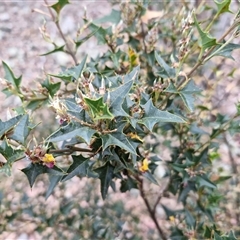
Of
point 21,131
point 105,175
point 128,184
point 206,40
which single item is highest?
point 206,40

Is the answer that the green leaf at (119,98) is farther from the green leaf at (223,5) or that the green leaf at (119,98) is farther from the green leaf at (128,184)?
the green leaf at (128,184)

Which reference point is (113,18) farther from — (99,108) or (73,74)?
(99,108)

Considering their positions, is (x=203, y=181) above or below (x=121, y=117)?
below

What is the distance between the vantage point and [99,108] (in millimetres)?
688

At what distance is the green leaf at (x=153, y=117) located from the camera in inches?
29.3

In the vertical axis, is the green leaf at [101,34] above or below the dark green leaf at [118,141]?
above

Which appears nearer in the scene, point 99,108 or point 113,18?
point 99,108

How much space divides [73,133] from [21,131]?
112 mm

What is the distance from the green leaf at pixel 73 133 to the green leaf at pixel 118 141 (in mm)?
26

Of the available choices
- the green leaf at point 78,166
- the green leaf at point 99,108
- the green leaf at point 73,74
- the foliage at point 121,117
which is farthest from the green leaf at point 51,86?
the green leaf at point 99,108

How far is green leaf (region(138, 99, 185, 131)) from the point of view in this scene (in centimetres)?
75

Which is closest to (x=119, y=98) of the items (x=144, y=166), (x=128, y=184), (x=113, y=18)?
(x=144, y=166)

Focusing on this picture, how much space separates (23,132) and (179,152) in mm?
591

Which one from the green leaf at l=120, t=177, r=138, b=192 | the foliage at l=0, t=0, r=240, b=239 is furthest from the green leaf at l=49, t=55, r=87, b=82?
the green leaf at l=120, t=177, r=138, b=192
